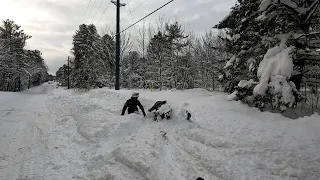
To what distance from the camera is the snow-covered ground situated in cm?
467

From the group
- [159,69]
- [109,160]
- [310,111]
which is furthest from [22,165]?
[159,69]

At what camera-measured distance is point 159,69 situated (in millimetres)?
32281

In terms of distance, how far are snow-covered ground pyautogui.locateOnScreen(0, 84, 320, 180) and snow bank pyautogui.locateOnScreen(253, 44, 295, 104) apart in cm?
70

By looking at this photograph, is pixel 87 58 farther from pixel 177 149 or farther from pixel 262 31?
pixel 177 149

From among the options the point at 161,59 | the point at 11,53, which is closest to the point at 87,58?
the point at 161,59

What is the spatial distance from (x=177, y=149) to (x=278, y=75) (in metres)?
3.52

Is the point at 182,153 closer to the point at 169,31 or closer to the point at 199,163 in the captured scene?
the point at 199,163

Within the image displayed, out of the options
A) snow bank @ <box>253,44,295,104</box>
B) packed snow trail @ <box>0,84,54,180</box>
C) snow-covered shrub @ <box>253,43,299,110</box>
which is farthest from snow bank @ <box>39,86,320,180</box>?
snow bank @ <box>253,44,295,104</box>

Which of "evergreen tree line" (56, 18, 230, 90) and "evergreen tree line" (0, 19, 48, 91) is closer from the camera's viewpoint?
"evergreen tree line" (56, 18, 230, 90)

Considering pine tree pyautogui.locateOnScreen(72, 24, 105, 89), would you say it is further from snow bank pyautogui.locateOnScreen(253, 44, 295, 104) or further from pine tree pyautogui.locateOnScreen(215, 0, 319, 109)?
snow bank pyautogui.locateOnScreen(253, 44, 295, 104)

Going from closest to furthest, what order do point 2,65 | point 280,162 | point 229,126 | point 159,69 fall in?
point 280,162 → point 229,126 → point 159,69 → point 2,65

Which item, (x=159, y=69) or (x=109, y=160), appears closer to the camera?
(x=109, y=160)

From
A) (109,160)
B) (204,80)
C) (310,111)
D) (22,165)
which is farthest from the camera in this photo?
(204,80)

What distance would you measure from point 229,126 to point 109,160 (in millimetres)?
3356
